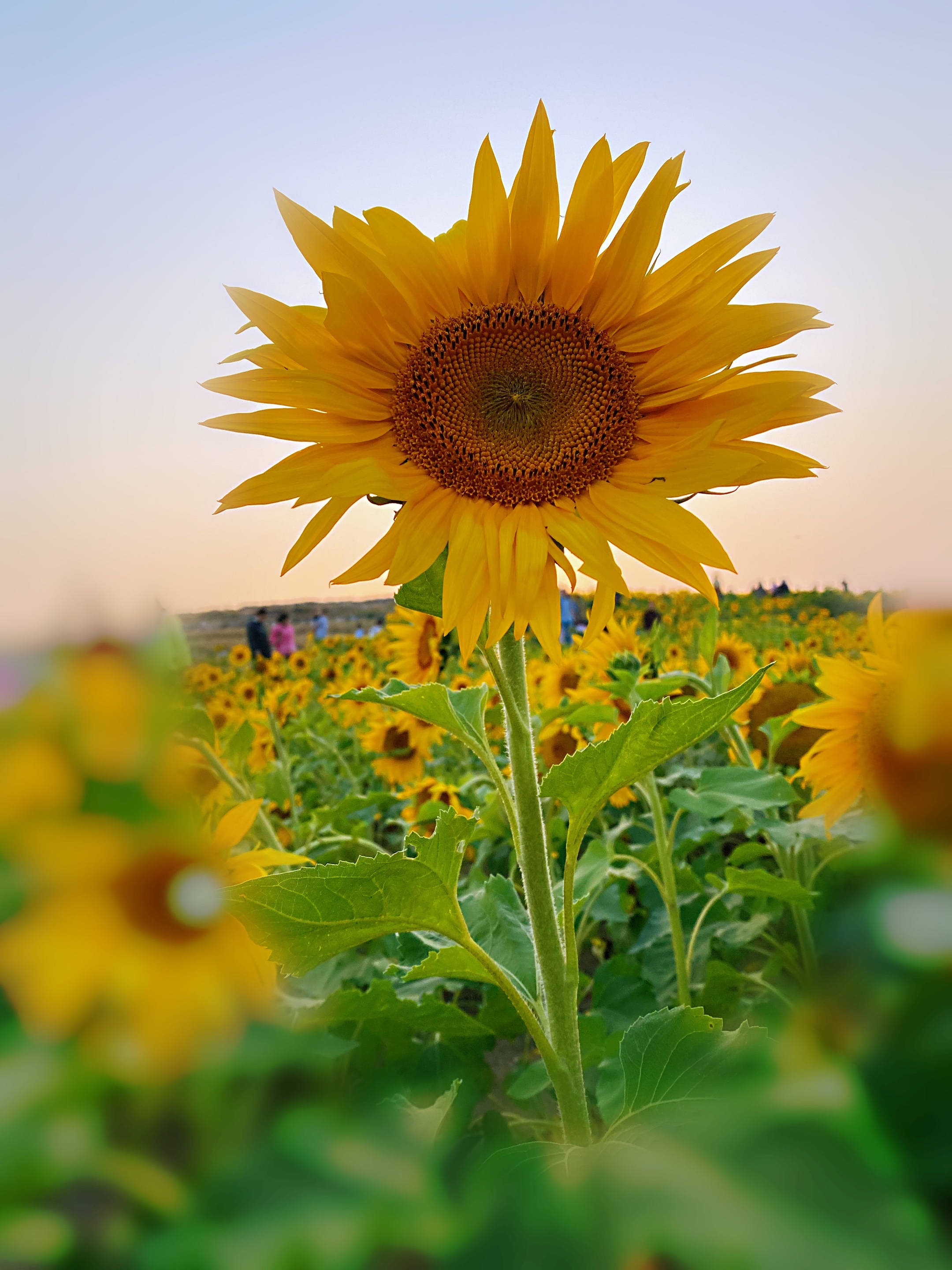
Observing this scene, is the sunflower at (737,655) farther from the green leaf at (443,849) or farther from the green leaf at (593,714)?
the green leaf at (443,849)

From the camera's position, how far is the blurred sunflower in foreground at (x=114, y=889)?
195 mm

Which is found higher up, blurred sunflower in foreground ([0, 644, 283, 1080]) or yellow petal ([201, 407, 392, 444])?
yellow petal ([201, 407, 392, 444])

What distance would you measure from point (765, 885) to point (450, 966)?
758 mm

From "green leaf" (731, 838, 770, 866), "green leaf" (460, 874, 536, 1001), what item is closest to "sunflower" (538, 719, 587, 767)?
"green leaf" (731, 838, 770, 866)

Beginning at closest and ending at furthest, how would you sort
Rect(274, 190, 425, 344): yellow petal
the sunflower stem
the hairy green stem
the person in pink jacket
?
the sunflower stem → Rect(274, 190, 425, 344): yellow petal → the hairy green stem → the person in pink jacket

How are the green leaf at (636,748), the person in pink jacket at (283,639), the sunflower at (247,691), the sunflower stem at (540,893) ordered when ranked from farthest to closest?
the person in pink jacket at (283,639) < the sunflower at (247,691) < the sunflower stem at (540,893) < the green leaf at (636,748)

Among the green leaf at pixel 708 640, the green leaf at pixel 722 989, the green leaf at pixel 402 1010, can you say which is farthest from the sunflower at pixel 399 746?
the green leaf at pixel 402 1010

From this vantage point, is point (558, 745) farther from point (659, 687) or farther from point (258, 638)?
point (258, 638)

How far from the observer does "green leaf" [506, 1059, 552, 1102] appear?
1.39m

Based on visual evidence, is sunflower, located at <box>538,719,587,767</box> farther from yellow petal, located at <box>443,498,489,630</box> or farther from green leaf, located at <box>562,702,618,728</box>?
yellow petal, located at <box>443,498,489,630</box>

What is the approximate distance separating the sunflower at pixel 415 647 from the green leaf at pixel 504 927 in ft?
5.69

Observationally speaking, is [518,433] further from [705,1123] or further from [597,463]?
[705,1123]

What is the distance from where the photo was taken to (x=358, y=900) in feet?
2.73

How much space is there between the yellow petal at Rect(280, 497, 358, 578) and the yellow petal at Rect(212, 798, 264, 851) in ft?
1.43
